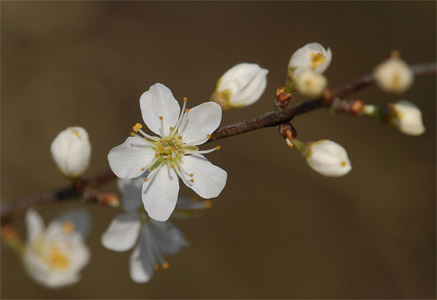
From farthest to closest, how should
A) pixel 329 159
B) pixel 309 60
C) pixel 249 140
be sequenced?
pixel 249 140, pixel 309 60, pixel 329 159

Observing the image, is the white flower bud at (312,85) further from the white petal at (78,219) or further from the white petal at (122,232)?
the white petal at (78,219)

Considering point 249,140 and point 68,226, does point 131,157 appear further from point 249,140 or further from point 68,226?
point 249,140

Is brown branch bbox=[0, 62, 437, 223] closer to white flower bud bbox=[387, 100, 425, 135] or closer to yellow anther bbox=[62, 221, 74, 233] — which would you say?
white flower bud bbox=[387, 100, 425, 135]

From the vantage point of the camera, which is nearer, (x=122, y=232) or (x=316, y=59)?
(x=316, y=59)

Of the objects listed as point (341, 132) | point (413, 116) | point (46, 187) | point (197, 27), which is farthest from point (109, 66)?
point (413, 116)

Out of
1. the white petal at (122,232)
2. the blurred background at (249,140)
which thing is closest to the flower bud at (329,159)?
the white petal at (122,232)

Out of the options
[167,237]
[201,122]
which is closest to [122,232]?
[167,237]

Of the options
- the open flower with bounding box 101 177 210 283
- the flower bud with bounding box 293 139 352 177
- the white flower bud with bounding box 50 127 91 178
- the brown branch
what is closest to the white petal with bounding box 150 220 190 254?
the open flower with bounding box 101 177 210 283
